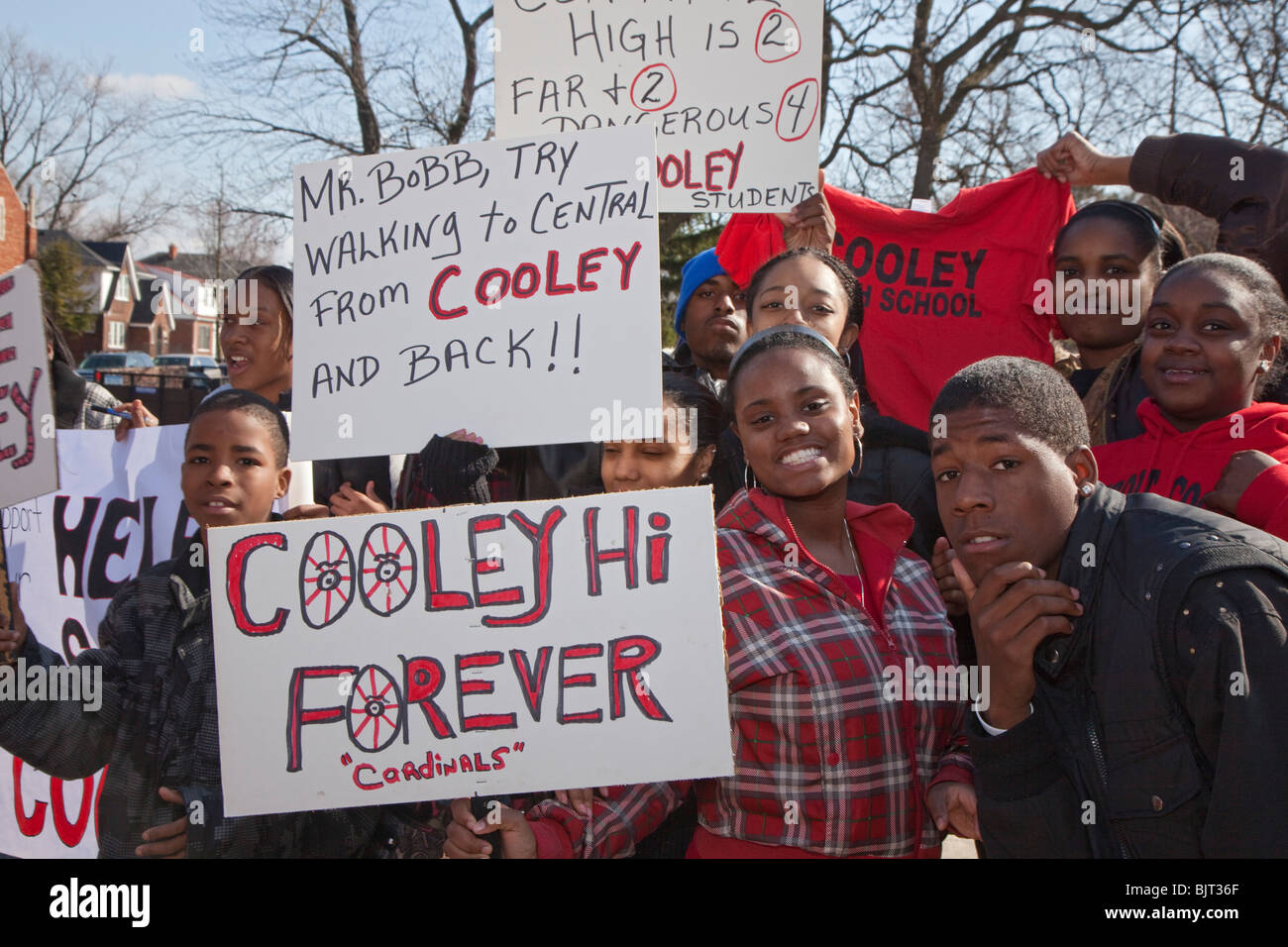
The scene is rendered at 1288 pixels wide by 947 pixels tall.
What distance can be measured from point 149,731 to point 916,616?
1783 mm

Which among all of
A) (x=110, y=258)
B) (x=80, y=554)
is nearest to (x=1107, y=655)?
(x=80, y=554)

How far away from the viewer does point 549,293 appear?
6.95 ft

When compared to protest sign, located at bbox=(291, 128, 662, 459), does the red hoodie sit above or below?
below

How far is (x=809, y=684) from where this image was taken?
191cm

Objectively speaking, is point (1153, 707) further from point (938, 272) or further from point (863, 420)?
point (938, 272)

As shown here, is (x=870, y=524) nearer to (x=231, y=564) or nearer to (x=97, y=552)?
(x=231, y=564)

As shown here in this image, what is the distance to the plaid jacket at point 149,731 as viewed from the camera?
224cm

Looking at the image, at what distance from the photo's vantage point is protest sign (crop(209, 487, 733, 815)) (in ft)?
6.40

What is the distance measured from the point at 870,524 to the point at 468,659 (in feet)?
3.19

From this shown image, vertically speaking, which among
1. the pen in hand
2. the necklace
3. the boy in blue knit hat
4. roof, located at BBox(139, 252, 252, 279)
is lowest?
the necklace

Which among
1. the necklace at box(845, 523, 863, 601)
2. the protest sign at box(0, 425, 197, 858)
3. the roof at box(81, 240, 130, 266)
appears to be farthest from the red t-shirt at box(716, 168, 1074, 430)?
the roof at box(81, 240, 130, 266)

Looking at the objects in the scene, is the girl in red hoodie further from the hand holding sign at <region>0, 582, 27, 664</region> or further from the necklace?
the hand holding sign at <region>0, 582, 27, 664</region>
